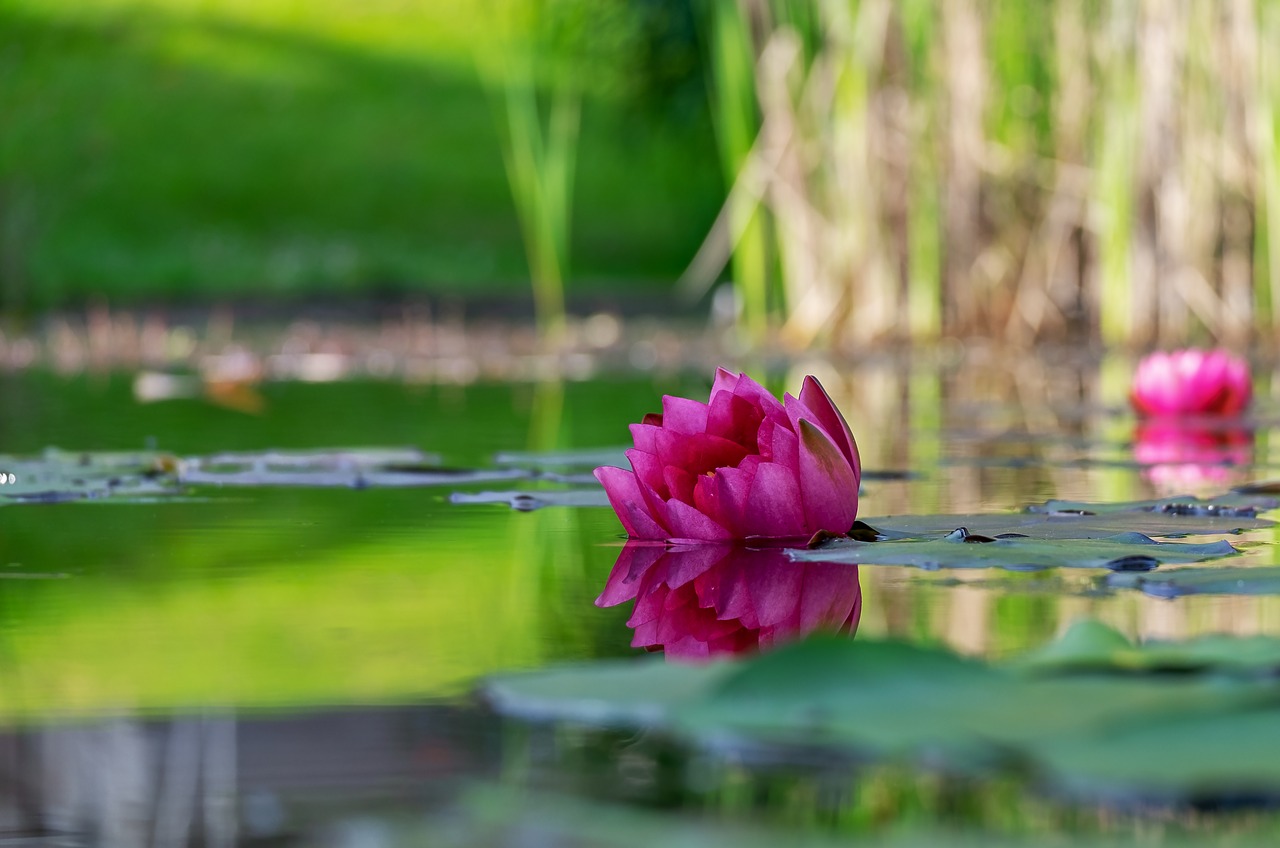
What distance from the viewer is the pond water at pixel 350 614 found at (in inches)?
35.8

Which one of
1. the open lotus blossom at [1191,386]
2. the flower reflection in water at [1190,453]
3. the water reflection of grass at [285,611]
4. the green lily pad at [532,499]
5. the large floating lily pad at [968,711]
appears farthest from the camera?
the open lotus blossom at [1191,386]

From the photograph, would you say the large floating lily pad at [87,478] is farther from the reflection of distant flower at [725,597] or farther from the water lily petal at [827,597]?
the water lily petal at [827,597]

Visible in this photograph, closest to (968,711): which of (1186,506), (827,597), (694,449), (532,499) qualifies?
(827,597)

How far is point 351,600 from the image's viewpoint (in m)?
1.55

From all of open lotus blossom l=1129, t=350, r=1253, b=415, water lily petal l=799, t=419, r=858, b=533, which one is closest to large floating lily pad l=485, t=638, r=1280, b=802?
water lily petal l=799, t=419, r=858, b=533

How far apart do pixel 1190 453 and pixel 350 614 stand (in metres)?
1.94

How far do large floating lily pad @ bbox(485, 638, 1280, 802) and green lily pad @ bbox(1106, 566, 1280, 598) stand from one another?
359 millimetres

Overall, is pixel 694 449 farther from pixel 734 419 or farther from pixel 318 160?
pixel 318 160

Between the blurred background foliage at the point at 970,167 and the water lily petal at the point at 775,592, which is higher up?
the blurred background foliage at the point at 970,167

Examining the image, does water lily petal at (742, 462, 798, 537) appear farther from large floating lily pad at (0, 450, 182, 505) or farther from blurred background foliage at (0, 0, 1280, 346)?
blurred background foliage at (0, 0, 1280, 346)

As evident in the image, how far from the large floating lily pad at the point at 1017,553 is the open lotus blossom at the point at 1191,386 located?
6.23ft

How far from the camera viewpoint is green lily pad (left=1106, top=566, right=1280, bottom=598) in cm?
145

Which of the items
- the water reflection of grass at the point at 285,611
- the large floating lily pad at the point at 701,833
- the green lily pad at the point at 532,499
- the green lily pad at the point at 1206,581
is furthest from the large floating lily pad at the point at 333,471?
the large floating lily pad at the point at 701,833

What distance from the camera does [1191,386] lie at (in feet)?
11.8
